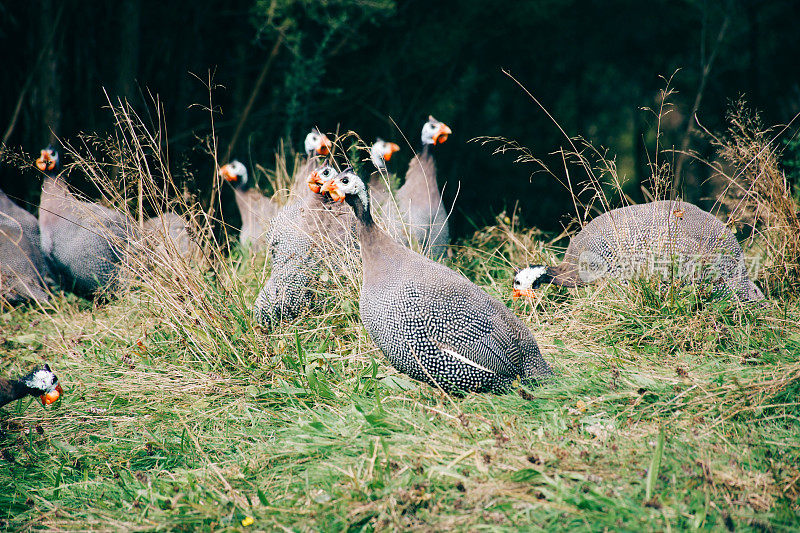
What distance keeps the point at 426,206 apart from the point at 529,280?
102 cm

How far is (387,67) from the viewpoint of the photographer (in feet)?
20.4

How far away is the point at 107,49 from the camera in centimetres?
576

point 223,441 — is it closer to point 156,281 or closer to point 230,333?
point 230,333

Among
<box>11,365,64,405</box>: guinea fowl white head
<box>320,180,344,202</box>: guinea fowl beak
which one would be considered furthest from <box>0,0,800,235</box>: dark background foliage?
<box>320,180,344,202</box>: guinea fowl beak

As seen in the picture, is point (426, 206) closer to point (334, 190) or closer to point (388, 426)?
point (334, 190)

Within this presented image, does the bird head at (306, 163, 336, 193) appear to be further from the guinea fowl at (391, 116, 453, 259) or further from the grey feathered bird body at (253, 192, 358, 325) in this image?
the guinea fowl at (391, 116, 453, 259)

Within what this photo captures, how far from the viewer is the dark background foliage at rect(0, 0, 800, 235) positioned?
5.70 metres

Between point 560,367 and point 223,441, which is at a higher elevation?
point 560,367

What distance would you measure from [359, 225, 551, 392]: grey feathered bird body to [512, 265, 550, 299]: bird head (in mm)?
855

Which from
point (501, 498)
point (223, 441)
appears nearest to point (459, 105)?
point (223, 441)

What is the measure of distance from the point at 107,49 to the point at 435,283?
14.6 feet

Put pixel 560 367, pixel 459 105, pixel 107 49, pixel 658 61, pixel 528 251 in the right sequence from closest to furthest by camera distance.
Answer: pixel 560 367 < pixel 528 251 < pixel 107 49 < pixel 459 105 < pixel 658 61

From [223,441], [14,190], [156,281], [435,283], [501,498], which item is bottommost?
[14,190]

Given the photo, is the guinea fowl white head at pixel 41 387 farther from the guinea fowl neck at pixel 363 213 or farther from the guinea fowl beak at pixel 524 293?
the guinea fowl beak at pixel 524 293
